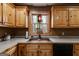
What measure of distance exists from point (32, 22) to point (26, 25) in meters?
0.45

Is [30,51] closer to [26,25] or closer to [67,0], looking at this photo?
[26,25]

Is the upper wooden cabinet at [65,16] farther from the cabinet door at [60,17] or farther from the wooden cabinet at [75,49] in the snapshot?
the wooden cabinet at [75,49]

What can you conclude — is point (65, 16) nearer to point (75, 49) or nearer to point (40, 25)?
point (40, 25)

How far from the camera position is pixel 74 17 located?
5.05 metres

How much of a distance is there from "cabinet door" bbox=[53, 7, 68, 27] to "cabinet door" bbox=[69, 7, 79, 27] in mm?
134

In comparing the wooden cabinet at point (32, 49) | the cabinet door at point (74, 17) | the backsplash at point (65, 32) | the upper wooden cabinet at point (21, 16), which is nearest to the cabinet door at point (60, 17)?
the cabinet door at point (74, 17)

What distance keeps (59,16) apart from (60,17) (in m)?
0.05

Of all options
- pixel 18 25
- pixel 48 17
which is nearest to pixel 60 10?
pixel 48 17

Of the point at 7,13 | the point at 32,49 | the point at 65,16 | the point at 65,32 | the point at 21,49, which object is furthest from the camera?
the point at 65,32

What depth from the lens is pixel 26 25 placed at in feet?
16.8

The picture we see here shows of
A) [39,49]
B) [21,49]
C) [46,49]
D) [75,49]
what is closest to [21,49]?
[21,49]

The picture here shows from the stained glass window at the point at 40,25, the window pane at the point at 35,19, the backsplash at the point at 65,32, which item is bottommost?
the backsplash at the point at 65,32

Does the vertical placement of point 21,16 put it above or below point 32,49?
above

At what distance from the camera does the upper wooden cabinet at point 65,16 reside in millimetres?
5027
